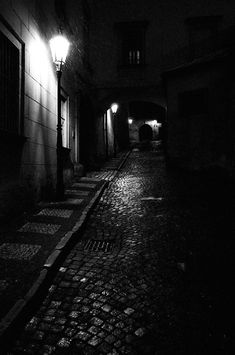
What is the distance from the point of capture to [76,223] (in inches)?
211

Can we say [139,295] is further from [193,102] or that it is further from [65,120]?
[193,102]

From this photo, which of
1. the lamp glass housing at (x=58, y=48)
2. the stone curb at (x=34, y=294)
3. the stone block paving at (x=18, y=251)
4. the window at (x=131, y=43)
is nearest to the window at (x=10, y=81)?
the lamp glass housing at (x=58, y=48)

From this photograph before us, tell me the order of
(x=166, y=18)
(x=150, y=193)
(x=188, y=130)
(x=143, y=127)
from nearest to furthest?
1. (x=150, y=193)
2. (x=188, y=130)
3. (x=166, y=18)
4. (x=143, y=127)

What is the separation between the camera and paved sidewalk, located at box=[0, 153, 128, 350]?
103 inches

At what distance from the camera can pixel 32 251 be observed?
12.9 ft

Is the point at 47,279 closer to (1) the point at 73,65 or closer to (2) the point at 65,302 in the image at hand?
(2) the point at 65,302

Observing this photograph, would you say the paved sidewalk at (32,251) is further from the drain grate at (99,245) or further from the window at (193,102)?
the window at (193,102)

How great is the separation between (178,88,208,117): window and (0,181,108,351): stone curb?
438 inches

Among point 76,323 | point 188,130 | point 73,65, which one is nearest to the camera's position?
→ point 76,323

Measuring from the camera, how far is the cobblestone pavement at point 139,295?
2323 mm

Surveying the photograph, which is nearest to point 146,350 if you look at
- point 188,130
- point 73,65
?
point 73,65

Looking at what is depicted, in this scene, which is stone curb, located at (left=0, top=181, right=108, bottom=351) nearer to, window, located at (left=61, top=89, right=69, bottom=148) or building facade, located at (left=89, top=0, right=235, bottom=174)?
window, located at (left=61, top=89, right=69, bottom=148)

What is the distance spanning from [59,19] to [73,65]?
8.33 feet

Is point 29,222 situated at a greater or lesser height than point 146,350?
greater
